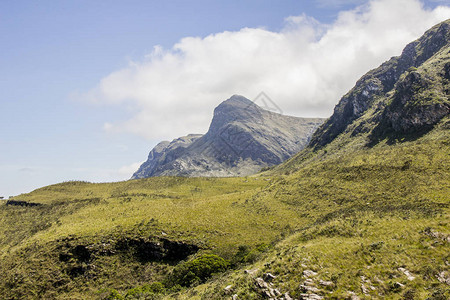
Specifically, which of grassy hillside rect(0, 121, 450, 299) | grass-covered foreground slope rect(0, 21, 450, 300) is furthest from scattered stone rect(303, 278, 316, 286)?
grassy hillside rect(0, 121, 450, 299)

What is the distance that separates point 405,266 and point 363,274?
4450 millimetres

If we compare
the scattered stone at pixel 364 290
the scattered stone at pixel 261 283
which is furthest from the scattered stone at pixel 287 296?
the scattered stone at pixel 364 290

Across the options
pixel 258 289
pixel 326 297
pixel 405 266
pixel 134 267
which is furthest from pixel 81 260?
pixel 405 266

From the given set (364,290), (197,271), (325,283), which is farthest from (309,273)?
(197,271)

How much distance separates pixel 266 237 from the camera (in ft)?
201

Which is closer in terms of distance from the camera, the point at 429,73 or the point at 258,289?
the point at 258,289

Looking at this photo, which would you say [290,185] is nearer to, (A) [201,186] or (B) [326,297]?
(A) [201,186]

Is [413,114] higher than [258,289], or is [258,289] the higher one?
[413,114]

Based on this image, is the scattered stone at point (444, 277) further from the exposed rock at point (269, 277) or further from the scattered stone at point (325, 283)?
the exposed rock at point (269, 277)

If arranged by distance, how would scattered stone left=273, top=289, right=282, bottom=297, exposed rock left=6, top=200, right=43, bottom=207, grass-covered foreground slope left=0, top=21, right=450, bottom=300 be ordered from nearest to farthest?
1. scattered stone left=273, top=289, right=282, bottom=297
2. grass-covered foreground slope left=0, top=21, right=450, bottom=300
3. exposed rock left=6, top=200, right=43, bottom=207

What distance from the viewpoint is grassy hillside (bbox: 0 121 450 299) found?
29.0m

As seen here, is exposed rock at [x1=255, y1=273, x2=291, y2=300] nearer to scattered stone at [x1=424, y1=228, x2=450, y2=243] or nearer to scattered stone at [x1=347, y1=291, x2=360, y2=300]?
scattered stone at [x1=347, y1=291, x2=360, y2=300]

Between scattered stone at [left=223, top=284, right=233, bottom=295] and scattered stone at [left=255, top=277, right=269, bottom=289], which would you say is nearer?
scattered stone at [left=255, top=277, right=269, bottom=289]

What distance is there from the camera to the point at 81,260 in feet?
190
